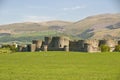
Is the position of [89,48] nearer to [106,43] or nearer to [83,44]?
[83,44]

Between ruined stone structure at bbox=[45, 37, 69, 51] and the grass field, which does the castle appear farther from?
the grass field

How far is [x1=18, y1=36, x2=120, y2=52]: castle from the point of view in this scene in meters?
71.6

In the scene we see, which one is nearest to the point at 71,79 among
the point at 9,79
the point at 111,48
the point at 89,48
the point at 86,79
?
the point at 86,79

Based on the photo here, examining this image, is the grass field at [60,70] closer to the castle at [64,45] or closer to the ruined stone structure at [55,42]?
the castle at [64,45]

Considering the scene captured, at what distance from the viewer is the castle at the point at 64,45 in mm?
71588

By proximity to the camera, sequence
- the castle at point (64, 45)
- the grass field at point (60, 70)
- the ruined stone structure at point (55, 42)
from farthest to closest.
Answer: the ruined stone structure at point (55, 42), the castle at point (64, 45), the grass field at point (60, 70)

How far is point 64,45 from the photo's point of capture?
75.4 meters

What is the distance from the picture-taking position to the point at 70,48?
74.4 metres

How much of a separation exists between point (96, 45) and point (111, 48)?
3.50 meters

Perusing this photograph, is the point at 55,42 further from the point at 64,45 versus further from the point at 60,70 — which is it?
the point at 60,70

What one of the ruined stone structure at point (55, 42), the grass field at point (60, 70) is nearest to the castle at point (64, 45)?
the ruined stone structure at point (55, 42)

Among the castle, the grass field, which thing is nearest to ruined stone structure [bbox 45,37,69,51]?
the castle

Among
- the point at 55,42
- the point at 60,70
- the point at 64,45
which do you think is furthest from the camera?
the point at 55,42

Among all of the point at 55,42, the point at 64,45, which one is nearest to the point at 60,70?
the point at 64,45
